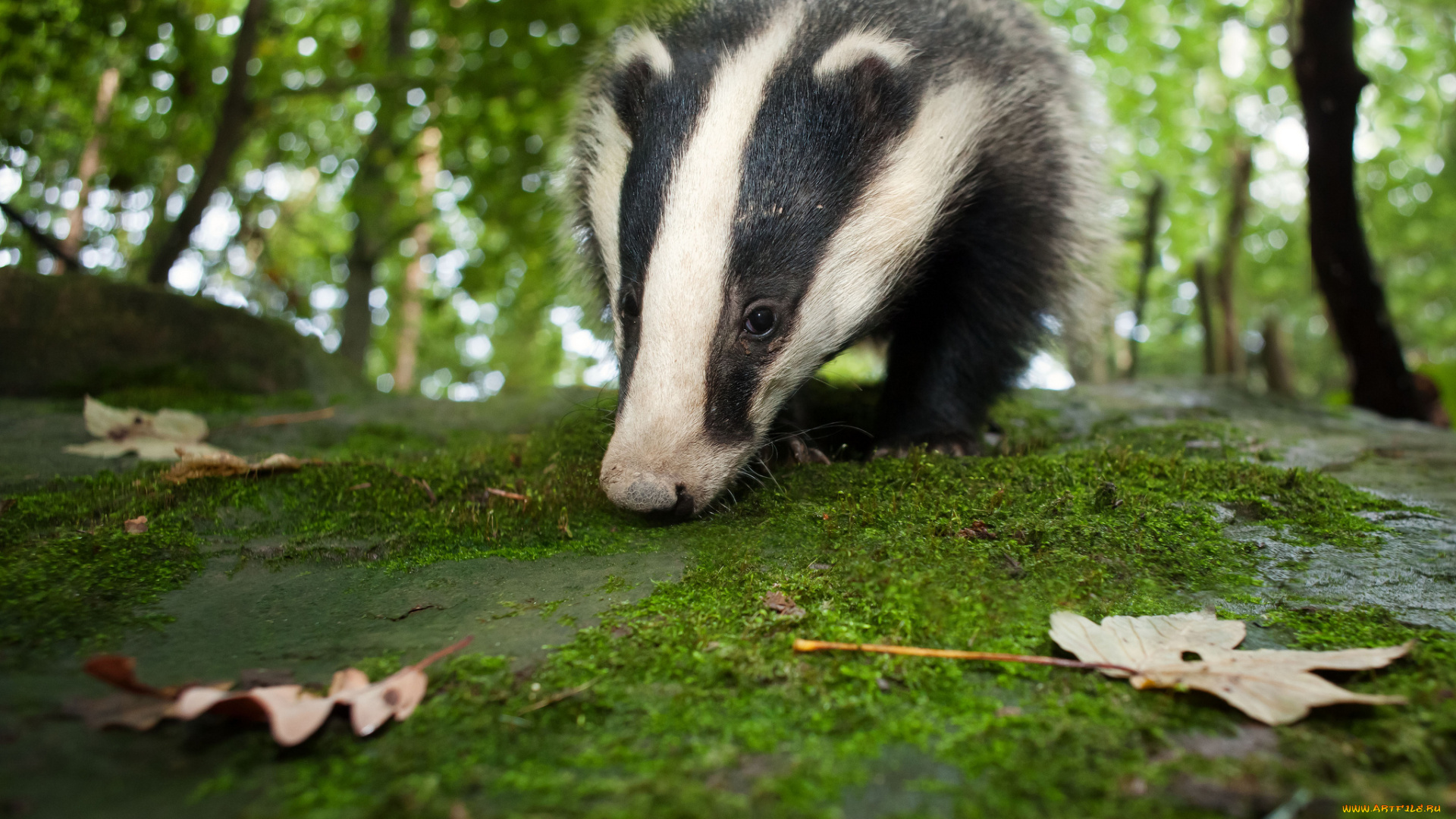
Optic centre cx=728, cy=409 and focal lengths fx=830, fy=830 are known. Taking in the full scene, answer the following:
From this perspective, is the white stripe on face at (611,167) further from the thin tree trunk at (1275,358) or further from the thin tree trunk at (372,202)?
the thin tree trunk at (1275,358)

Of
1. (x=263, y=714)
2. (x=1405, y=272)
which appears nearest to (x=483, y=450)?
(x=263, y=714)

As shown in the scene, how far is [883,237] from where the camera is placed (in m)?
2.43

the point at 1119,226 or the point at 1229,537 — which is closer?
A: the point at 1229,537

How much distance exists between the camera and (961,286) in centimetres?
277

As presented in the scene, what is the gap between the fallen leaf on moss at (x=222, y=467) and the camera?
6.82ft

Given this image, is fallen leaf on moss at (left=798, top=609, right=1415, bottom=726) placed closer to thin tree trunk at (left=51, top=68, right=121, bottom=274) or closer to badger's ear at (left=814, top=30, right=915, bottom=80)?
badger's ear at (left=814, top=30, right=915, bottom=80)

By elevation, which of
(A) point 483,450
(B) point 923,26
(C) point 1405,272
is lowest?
(A) point 483,450

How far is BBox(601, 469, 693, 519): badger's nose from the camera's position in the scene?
6.17ft

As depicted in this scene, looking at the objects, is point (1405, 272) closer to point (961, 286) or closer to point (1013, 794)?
point (961, 286)

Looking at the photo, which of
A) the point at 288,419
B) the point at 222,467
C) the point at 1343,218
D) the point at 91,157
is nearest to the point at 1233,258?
the point at 1343,218

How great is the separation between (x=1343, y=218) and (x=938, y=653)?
4.65m

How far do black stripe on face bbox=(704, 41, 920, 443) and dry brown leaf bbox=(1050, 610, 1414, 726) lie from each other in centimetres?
107

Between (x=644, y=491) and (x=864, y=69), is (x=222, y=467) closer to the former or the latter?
(x=644, y=491)

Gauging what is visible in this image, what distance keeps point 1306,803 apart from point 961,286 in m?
2.08
